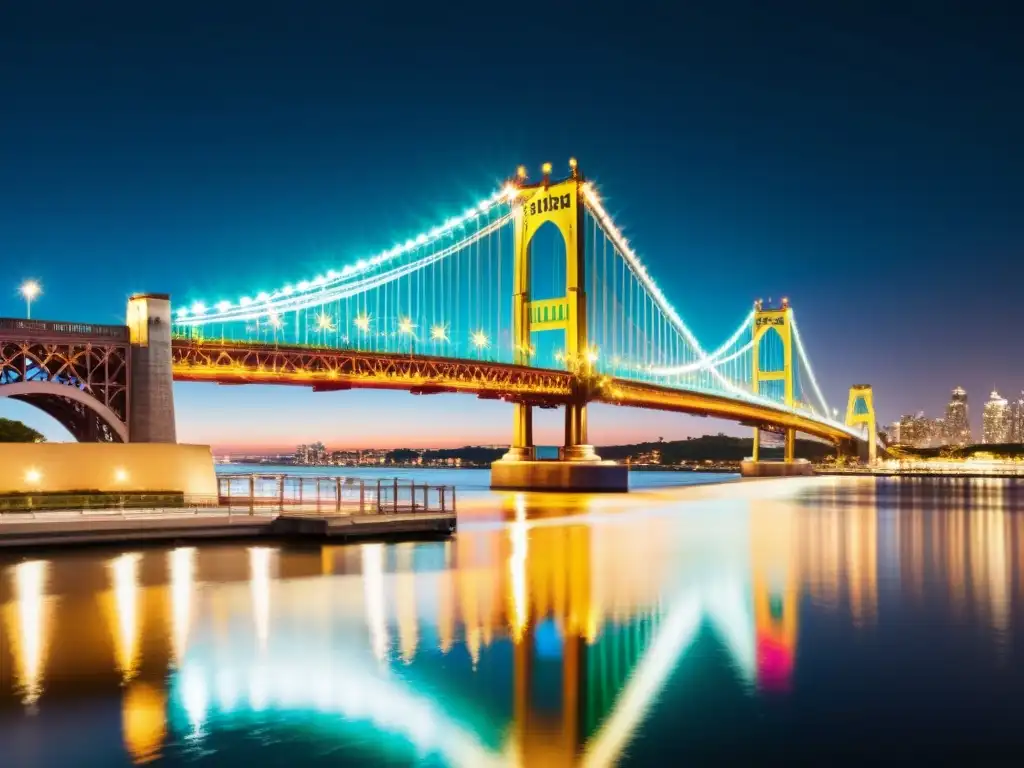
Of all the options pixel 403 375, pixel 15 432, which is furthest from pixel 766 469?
pixel 15 432

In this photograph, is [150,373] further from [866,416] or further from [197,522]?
[866,416]

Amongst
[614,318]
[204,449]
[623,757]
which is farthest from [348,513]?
[614,318]

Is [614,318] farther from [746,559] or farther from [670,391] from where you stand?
[746,559]

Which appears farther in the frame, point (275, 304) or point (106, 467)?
point (275, 304)

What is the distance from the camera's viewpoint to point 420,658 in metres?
12.8

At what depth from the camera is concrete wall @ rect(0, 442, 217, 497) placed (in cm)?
2431

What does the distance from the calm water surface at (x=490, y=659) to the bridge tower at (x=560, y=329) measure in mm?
35645

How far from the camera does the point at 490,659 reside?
507 inches

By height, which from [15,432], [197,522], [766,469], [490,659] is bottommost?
[766,469]

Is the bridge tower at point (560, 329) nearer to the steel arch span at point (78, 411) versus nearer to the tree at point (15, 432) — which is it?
the tree at point (15, 432)

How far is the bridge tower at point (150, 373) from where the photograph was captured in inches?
1171

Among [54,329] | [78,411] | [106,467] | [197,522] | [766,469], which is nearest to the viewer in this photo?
[197,522]

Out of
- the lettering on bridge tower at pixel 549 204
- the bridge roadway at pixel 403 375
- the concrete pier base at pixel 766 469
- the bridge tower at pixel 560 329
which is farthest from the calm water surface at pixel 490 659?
the concrete pier base at pixel 766 469

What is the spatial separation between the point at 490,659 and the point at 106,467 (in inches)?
640
